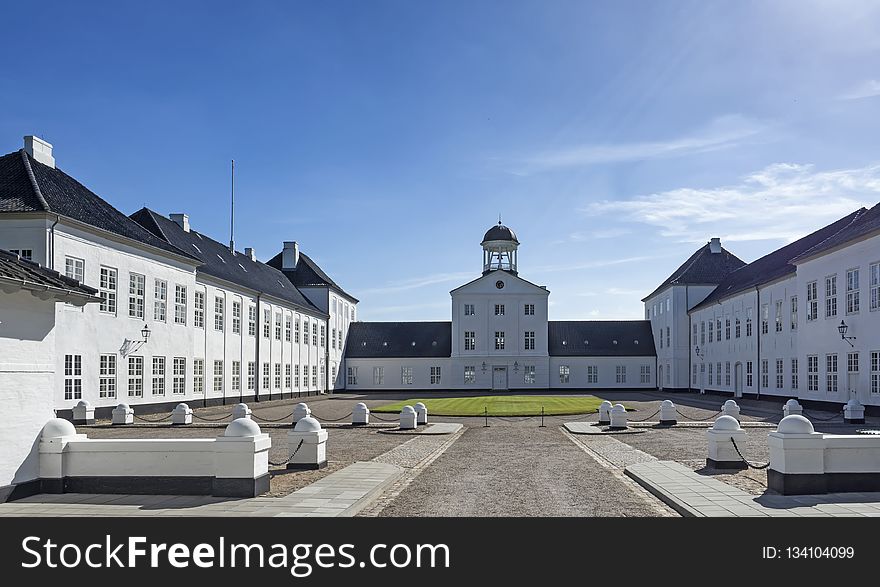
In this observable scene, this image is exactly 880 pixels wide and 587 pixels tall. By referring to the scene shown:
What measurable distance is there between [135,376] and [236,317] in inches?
471

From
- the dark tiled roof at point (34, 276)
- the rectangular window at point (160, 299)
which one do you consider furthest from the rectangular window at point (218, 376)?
the dark tiled roof at point (34, 276)

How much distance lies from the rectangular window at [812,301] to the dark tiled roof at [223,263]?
30.1m

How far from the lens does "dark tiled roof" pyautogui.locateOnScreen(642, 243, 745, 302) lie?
60.9 meters

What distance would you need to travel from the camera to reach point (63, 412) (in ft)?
88.7

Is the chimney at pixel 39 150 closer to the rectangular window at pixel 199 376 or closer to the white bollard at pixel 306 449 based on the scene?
the rectangular window at pixel 199 376

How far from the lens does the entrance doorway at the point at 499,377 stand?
6253 centimetres

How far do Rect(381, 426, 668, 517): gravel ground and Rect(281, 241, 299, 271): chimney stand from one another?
4700cm

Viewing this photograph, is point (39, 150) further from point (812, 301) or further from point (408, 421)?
point (812, 301)

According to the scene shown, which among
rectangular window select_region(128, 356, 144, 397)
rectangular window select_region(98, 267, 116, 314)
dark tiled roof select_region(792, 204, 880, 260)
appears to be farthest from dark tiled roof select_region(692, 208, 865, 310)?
rectangular window select_region(98, 267, 116, 314)

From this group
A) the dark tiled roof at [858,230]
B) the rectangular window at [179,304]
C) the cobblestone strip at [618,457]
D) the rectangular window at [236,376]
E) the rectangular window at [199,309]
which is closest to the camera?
the cobblestone strip at [618,457]

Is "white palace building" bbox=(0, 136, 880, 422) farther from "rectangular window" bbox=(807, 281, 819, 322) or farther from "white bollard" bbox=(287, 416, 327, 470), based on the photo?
"white bollard" bbox=(287, 416, 327, 470)

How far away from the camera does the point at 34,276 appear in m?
10.5

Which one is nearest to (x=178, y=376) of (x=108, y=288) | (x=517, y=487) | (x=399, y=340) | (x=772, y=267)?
(x=108, y=288)
